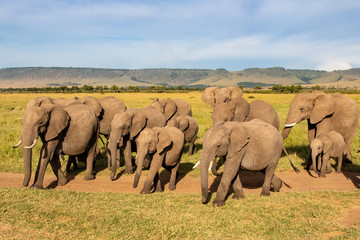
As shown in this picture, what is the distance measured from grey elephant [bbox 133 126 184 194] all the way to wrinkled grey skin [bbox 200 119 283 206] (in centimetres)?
191

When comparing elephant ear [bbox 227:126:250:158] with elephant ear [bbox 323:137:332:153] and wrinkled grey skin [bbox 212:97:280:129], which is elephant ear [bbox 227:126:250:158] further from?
elephant ear [bbox 323:137:332:153]

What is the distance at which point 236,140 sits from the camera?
7430 mm

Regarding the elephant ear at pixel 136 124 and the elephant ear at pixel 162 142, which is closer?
the elephant ear at pixel 162 142

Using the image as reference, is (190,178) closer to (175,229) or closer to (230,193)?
(230,193)

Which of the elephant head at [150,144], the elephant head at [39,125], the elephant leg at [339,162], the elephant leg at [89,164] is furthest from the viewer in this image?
the elephant leg at [339,162]

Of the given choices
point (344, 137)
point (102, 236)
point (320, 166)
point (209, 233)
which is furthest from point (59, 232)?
point (344, 137)

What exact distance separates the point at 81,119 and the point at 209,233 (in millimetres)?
6057

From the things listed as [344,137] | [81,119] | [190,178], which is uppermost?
[81,119]

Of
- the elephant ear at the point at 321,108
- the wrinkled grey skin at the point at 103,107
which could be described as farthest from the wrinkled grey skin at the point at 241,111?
the wrinkled grey skin at the point at 103,107

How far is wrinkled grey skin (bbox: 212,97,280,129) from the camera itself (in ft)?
38.0

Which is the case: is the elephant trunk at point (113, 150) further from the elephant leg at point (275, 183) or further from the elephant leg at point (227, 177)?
the elephant leg at point (275, 183)

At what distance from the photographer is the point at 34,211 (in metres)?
6.95

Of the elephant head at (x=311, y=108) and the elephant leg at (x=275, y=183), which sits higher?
the elephant head at (x=311, y=108)

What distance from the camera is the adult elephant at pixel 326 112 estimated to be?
11734 millimetres
